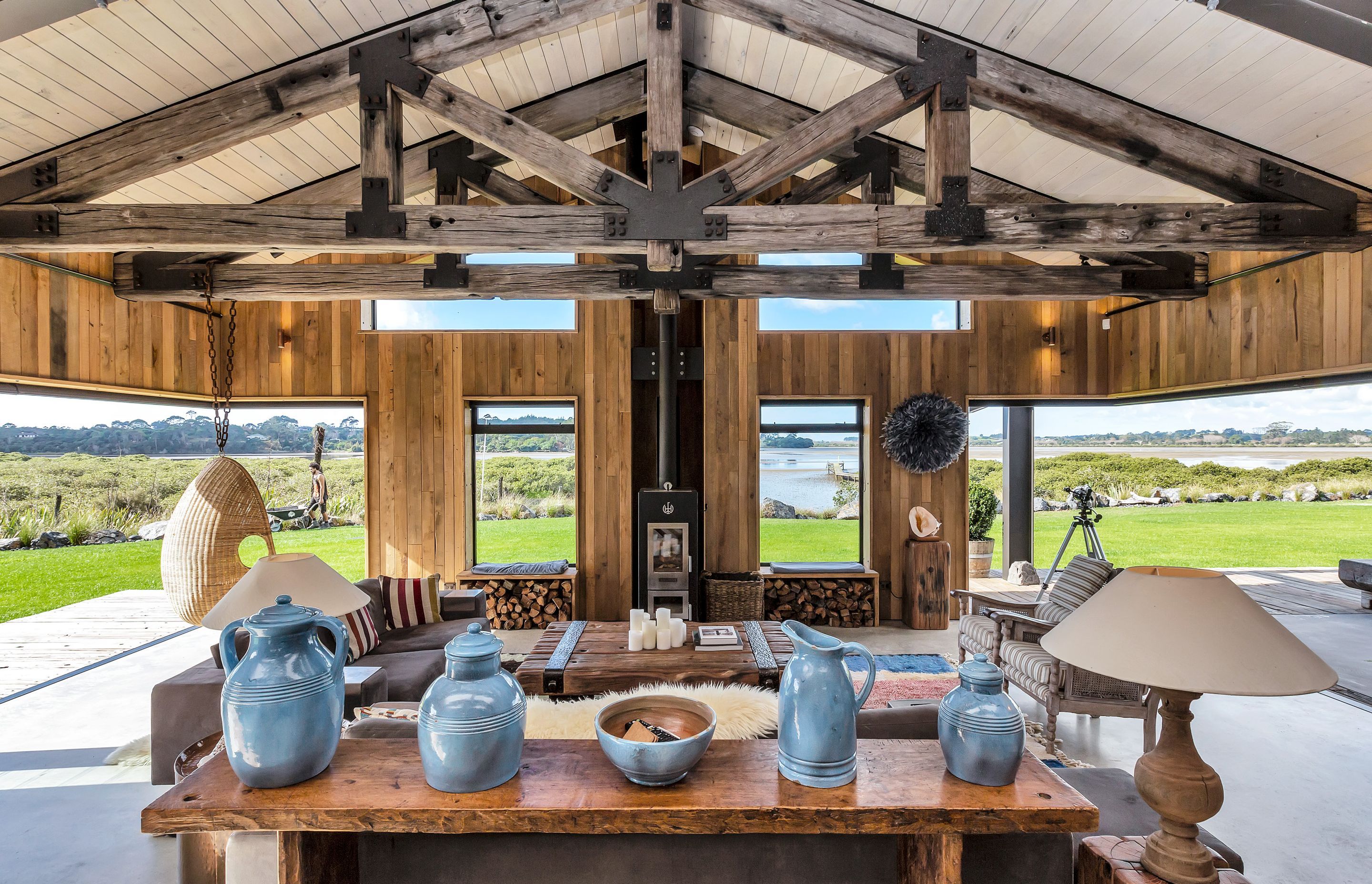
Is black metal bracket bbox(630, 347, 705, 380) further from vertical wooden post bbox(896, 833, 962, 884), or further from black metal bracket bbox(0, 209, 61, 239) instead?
vertical wooden post bbox(896, 833, 962, 884)

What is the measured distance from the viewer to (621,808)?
1.29 meters

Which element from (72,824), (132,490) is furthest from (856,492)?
(132,490)

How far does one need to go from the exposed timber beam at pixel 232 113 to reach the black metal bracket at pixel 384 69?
0.12 ft

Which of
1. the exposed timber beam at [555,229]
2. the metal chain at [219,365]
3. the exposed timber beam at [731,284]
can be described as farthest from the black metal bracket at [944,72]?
the metal chain at [219,365]

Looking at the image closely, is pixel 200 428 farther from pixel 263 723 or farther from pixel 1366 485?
pixel 1366 485

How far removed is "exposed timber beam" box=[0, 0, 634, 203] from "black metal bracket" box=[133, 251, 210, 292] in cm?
102

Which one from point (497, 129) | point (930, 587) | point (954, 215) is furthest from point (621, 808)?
point (930, 587)

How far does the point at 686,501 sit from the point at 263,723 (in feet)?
13.5

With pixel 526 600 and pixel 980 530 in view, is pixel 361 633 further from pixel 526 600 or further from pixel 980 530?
pixel 980 530

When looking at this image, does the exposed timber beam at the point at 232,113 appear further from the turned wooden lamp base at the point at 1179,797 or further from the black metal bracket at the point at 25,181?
the turned wooden lamp base at the point at 1179,797

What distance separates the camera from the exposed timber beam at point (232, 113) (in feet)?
9.96

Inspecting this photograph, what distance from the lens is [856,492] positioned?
6.18 meters

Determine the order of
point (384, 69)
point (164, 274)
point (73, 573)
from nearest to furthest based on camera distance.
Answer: point (384, 69), point (164, 274), point (73, 573)

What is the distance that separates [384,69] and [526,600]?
3943mm
